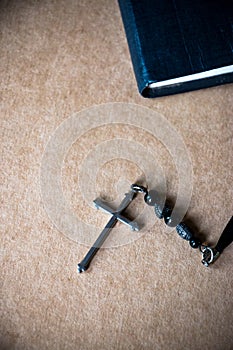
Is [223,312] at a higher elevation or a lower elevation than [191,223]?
lower

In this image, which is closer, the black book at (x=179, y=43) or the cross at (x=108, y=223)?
the cross at (x=108, y=223)

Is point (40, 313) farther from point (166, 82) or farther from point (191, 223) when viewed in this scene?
point (166, 82)

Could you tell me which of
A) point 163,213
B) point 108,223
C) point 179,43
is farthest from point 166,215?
point 179,43

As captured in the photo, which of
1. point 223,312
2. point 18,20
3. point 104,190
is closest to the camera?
point 223,312

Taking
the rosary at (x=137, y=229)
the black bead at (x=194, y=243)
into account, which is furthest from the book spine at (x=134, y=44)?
the black bead at (x=194, y=243)

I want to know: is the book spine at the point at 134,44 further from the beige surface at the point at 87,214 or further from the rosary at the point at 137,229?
the rosary at the point at 137,229

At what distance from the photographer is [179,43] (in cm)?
117

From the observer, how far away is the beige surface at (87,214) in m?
1.00

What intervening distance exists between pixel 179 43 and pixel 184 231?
52 cm

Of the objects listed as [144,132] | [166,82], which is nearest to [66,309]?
[144,132]

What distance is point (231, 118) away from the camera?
1.21 meters

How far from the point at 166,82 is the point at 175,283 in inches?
21.0

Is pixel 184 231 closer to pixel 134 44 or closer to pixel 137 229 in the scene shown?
pixel 137 229

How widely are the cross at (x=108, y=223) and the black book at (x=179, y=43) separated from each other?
32cm
